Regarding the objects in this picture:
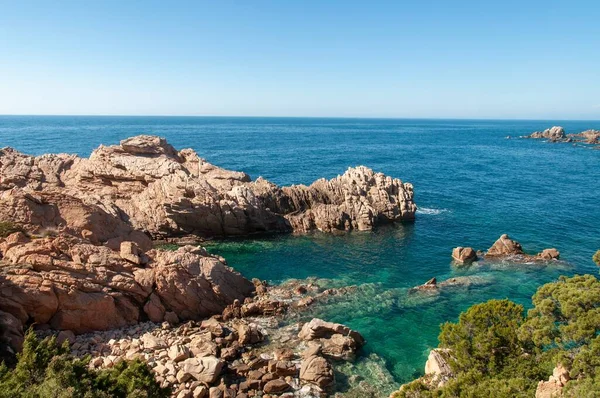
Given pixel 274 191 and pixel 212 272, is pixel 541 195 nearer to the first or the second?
pixel 274 191

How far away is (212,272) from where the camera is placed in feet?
122

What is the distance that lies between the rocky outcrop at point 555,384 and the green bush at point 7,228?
131 ft

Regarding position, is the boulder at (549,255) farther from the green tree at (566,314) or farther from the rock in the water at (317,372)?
the rock in the water at (317,372)

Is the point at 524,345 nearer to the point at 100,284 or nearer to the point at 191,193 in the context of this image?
the point at 100,284

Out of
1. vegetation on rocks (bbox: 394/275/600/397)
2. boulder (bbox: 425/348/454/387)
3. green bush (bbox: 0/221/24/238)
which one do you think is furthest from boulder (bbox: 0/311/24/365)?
boulder (bbox: 425/348/454/387)

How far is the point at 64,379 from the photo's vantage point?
16.5 meters

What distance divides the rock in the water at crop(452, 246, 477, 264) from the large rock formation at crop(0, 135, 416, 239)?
1469 centimetres

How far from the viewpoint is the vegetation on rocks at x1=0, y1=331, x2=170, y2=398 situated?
52.2ft

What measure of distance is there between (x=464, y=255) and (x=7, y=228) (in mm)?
48106

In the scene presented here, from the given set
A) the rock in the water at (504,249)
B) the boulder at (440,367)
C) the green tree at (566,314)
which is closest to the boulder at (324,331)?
the boulder at (440,367)

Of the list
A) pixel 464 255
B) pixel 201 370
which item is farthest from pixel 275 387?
pixel 464 255

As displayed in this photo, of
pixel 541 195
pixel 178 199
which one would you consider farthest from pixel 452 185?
pixel 178 199

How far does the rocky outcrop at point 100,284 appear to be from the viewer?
96.6 feet

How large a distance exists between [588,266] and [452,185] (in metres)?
45.5
